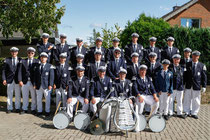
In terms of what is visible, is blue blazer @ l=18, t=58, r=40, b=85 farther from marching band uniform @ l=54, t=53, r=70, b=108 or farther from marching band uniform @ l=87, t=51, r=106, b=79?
marching band uniform @ l=87, t=51, r=106, b=79

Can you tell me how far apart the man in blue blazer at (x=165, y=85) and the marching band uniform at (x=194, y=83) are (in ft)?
2.70

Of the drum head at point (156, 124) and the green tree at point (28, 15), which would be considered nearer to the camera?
the drum head at point (156, 124)

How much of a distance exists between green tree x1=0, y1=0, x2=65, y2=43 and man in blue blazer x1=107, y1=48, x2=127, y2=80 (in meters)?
5.27

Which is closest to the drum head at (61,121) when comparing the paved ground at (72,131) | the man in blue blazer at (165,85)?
the paved ground at (72,131)

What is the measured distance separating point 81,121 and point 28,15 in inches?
286

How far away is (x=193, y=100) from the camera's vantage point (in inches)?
327

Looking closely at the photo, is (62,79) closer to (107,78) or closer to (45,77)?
(45,77)

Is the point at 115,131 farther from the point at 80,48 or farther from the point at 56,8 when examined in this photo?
the point at 56,8

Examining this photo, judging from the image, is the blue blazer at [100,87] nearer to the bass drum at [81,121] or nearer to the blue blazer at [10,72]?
the bass drum at [81,121]

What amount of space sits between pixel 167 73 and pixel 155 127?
2116 mm

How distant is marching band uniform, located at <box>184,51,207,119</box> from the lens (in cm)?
814

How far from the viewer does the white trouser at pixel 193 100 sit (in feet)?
27.0

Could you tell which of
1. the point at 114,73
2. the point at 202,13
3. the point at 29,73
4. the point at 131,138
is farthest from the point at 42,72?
the point at 202,13

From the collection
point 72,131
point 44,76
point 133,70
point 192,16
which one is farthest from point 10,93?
→ point 192,16
